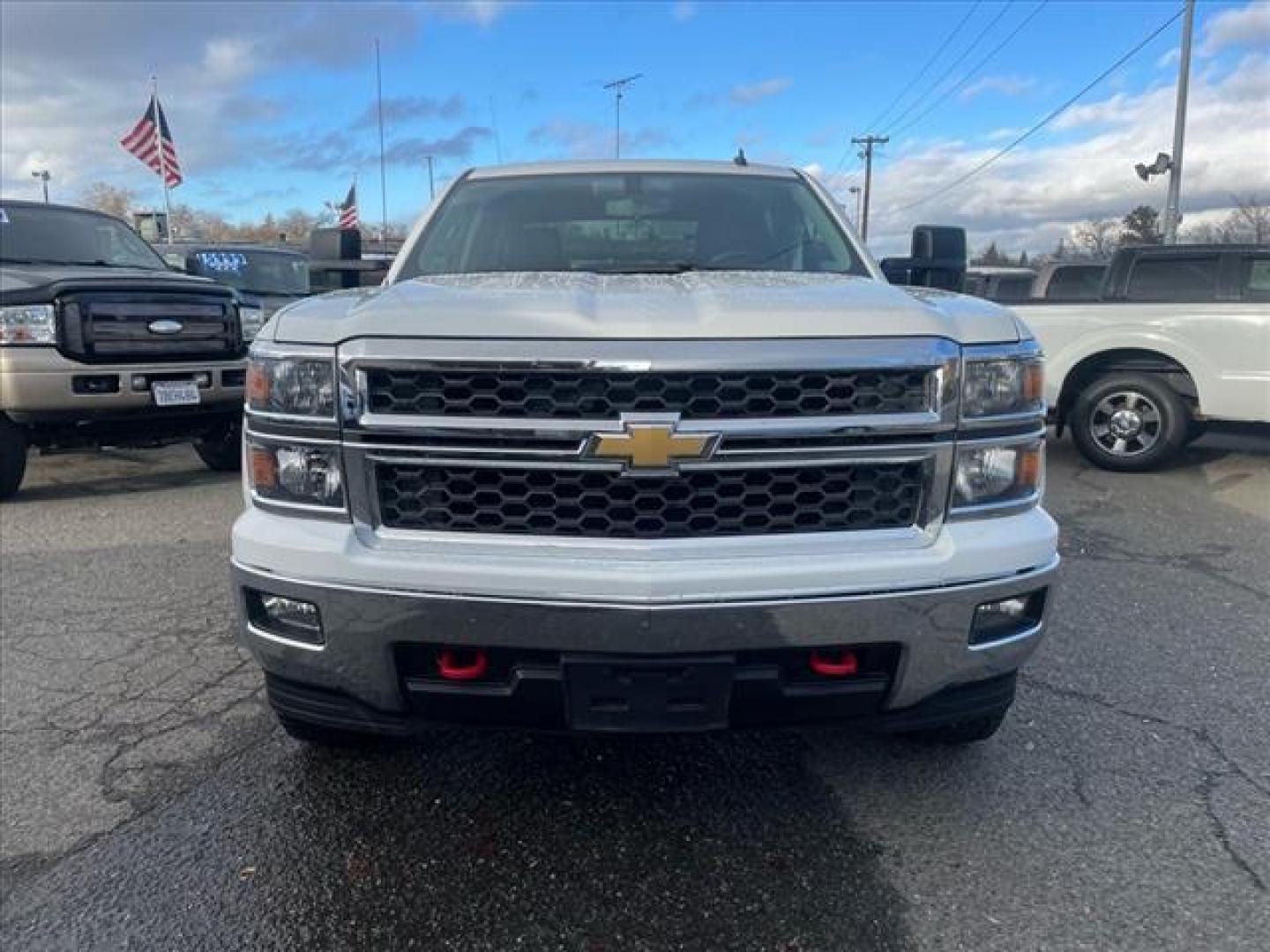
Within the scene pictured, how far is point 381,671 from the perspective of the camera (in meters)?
2.25

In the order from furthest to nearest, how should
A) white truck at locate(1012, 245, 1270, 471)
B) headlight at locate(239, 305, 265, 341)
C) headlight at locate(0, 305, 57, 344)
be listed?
headlight at locate(239, 305, 265, 341) < white truck at locate(1012, 245, 1270, 471) < headlight at locate(0, 305, 57, 344)

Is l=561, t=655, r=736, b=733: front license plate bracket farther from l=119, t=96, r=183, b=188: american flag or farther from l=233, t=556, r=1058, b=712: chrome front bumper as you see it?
l=119, t=96, r=183, b=188: american flag

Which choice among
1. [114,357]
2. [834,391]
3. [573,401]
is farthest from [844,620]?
[114,357]

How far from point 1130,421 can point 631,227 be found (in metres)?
5.66

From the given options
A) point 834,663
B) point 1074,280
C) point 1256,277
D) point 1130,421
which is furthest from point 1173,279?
point 834,663

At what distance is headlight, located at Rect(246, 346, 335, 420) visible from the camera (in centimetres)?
225

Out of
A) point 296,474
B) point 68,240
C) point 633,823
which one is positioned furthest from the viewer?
point 68,240

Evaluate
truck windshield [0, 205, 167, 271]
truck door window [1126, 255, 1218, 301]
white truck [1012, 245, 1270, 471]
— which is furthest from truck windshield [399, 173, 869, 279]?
truck door window [1126, 255, 1218, 301]

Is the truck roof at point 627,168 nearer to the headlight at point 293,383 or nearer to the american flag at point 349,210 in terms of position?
the headlight at point 293,383

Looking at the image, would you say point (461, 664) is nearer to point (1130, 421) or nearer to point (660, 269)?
point (660, 269)

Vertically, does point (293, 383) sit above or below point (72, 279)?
below

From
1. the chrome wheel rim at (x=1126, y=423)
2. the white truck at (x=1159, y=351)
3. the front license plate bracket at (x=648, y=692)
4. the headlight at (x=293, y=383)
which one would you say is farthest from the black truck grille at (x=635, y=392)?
the chrome wheel rim at (x=1126, y=423)

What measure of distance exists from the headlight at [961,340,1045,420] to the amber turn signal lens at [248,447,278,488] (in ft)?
5.48

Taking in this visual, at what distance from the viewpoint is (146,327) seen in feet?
21.5
